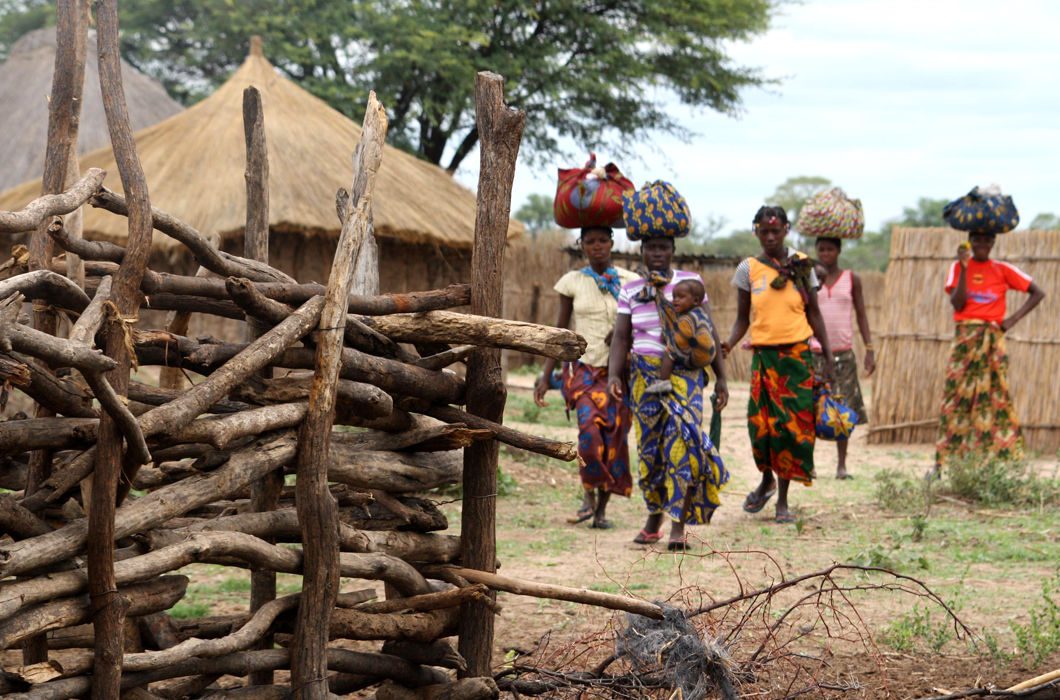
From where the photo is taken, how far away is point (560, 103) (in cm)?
1839

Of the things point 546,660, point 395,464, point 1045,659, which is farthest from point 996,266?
point 395,464

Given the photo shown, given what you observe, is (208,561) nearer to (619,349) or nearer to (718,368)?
(619,349)

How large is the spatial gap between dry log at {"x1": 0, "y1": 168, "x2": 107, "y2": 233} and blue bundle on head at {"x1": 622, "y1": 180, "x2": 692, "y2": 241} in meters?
3.29

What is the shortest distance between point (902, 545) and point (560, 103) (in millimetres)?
13671

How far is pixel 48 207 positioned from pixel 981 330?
7.17 metres

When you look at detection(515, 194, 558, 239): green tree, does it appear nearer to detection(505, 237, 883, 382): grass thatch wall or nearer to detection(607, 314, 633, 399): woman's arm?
detection(505, 237, 883, 382): grass thatch wall

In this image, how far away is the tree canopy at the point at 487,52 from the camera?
1684 cm

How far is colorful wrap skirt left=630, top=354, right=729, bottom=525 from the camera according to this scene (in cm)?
558

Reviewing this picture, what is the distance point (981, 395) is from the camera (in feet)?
27.0

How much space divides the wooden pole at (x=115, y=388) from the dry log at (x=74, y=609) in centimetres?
4

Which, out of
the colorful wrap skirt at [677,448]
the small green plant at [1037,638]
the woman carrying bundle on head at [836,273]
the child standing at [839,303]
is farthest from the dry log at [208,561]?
the child standing at [839,303]

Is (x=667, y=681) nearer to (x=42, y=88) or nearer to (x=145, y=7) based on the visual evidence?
(x=42, y=88)

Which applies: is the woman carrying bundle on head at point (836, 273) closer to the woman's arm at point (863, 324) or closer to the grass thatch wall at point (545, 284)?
the woman's arm at point (863, 324)

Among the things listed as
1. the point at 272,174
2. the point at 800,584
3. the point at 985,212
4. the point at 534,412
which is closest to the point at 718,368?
the point at 800,584
